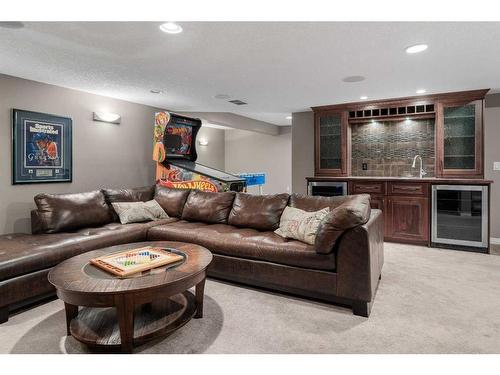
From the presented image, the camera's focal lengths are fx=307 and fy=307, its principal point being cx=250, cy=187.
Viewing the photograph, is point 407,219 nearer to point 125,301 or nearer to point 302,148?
point 302,148

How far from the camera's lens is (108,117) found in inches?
180

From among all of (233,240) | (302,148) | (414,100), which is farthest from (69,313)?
(414,100)

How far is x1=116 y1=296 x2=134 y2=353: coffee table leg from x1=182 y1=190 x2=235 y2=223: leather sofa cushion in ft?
6.51

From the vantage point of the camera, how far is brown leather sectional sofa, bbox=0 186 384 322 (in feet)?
7.63

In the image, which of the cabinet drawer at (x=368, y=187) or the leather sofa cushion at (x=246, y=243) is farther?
the cabinet drawer at (x=368, y=187)

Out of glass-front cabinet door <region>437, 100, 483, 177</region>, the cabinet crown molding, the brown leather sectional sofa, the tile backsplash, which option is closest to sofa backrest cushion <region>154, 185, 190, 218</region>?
the brown leather sectional sofa

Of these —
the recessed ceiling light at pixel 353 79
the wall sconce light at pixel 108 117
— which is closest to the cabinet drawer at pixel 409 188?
the recessed ceiling light at pixel 353 79

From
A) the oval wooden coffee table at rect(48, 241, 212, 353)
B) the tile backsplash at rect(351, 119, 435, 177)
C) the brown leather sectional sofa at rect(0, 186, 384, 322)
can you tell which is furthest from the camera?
the tile backsplash at rect(351, 119, 435, 177)

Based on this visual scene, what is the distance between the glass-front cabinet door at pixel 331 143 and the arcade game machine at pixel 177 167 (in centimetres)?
171

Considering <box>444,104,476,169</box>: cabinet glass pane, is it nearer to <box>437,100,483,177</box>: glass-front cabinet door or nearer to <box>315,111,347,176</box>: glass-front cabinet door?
<box>437,100,483,177</box>: glass-front cabinet door

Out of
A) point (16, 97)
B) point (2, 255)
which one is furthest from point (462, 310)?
point (16, 97)

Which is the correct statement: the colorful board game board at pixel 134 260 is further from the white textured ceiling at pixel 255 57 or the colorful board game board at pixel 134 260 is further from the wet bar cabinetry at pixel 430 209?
the wet bar cabinetry at pixel 430 209

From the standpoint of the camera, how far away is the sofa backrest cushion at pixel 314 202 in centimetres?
308
